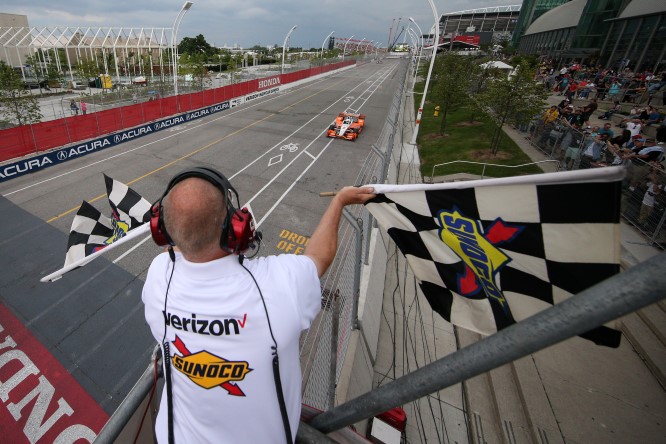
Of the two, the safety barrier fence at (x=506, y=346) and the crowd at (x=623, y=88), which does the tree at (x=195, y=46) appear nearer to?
the crowd at (x=623, y=88)

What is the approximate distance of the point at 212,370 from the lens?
4.50ft

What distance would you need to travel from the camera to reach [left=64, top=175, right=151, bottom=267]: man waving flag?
404 centimetres

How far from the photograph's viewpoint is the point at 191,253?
1.45 metres

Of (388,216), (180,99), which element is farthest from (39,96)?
(388,216)

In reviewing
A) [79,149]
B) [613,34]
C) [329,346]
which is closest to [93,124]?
[79,149]

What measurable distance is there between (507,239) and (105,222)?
4.88m

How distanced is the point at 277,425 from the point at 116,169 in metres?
15.8

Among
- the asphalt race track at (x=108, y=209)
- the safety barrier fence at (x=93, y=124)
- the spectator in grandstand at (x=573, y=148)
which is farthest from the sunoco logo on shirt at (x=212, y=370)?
the safety barrier fence at (x=93, y=124)

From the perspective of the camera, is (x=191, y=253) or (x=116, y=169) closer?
(x=191, y=253)

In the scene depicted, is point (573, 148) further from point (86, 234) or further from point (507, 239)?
point (86, 234)

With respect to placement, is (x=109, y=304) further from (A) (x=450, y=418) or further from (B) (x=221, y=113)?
(B) (x=221, y=113)

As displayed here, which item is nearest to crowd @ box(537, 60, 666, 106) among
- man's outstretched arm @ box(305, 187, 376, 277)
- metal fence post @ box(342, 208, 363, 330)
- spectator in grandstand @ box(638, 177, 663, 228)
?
spectator in grandstand @ box(638, 177, 663, 228)

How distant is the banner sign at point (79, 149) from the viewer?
12641mm

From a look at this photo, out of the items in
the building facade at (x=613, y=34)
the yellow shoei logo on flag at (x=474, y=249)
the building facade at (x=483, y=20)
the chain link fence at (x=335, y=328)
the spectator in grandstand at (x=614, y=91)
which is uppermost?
the building facade at (x=483, y=20)
